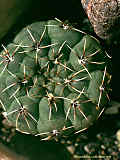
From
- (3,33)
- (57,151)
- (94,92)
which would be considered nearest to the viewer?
(94,92)

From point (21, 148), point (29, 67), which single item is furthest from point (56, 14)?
point (21, 148)

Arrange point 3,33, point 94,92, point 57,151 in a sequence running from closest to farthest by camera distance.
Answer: point 94,92, point 3,33, point 57,151

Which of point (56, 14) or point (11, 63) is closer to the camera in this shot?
point (11, 63)

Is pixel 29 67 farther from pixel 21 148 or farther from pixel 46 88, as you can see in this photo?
pixel 21 148

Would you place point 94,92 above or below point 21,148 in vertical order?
above

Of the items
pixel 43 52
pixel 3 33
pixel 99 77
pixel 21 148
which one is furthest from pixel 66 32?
pixel 21 148

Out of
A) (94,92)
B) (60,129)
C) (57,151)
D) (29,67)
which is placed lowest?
(57,151)

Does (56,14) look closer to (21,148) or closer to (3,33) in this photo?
(3,33)
